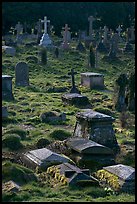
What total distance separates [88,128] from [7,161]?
3.70 meters

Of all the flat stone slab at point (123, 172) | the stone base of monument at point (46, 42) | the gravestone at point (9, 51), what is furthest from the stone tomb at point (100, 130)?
the stone base of monument at point (46, 42)

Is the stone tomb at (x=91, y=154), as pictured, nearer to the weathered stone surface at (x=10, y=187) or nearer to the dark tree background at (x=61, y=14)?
the weathered stone surface at (x=10, y=187)

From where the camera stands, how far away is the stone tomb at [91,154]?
51.1ft

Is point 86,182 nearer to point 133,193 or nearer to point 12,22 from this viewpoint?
point 133,193

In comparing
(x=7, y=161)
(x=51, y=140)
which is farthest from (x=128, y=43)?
(x=7, y=161)

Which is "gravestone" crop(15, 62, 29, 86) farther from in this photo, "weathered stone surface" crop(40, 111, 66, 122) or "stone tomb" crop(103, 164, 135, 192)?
"stone tomb" crop(103, 164, 135, 192)

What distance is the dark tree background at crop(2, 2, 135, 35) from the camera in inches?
2121

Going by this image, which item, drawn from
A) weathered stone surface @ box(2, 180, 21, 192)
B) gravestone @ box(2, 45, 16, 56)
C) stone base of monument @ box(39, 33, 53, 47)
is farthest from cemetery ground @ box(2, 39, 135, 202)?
stone base of monument @ box(39, 33, 53, 47)

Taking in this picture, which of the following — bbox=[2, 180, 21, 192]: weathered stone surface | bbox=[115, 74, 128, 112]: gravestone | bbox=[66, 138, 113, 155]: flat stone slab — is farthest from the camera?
bbox=[115, 74, 128, 112]: gravestone

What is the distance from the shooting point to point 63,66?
37094mm

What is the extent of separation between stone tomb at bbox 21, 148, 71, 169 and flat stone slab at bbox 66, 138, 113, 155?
69cm

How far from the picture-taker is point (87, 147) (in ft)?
52.4

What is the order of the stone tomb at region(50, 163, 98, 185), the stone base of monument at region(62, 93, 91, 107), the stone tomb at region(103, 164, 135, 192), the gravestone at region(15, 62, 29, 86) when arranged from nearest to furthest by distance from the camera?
1. the stone tomb at region(103, 164, 135, 192)
2. the stone tomb at region(50, 163, 98, 185)
3. the stone base of monument at region(62, 93, 91, 107)
4. the gravestone at region(15, 62, 29, 86)

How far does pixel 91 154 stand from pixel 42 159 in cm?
154
